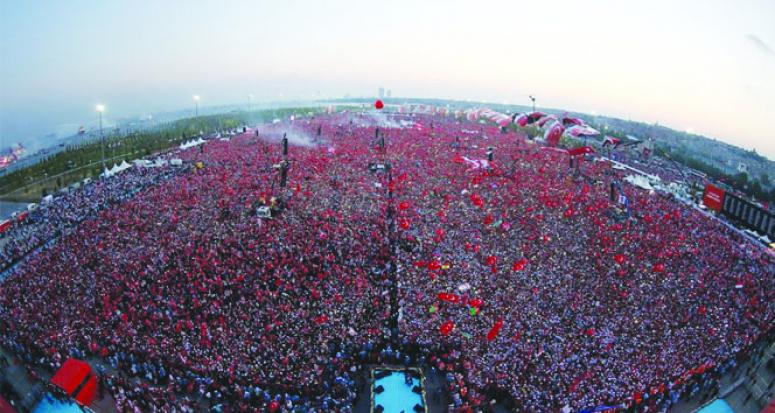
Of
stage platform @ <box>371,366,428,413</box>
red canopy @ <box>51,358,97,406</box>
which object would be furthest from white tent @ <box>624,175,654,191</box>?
red canopy @ <box>51,358,97,406</box>

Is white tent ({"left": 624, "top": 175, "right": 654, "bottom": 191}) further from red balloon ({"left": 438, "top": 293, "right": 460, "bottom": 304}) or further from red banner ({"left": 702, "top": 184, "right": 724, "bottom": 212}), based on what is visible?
red balloon ({"left": 438, "top": 293, "right": 460, "bottom": 304})

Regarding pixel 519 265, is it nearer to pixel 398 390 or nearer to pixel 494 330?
pixel 494 330

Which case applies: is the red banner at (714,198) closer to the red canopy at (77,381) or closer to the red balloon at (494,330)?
the red balloon at (494,330)

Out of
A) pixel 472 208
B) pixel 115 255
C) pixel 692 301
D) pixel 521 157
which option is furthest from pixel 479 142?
pixel 115 255

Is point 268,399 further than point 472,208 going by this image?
No

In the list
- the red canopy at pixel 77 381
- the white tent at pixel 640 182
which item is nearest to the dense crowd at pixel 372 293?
the red canopy at pixel 77 381

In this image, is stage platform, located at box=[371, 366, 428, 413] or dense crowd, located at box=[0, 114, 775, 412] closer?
stage platform, located at box=[371, 366, 428, 413]

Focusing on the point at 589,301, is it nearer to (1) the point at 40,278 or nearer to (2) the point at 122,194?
(1) the point at 40,278

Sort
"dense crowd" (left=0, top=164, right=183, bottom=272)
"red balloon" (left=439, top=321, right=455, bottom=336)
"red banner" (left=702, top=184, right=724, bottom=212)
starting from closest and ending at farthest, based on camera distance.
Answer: "red balloon" (left=439, top=321, right=455, bottom=336) → "dense crowd" (left=0, top=164, right=183, bottom=272) → "red banner" (left=702, top=184, right=724, bottom=212)
